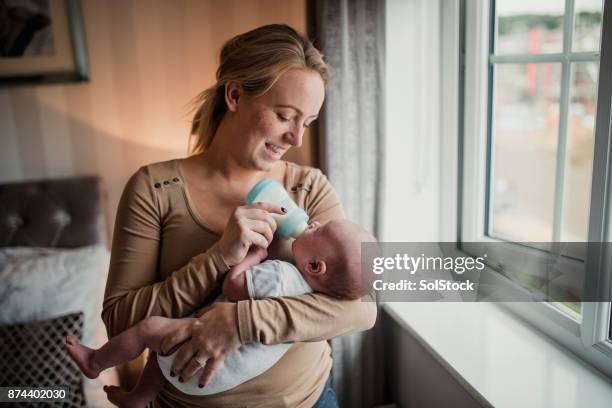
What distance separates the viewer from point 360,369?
6.93 ft

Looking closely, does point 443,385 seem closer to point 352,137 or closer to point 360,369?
point 360,369

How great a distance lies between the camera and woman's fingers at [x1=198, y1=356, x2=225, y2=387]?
0.93m

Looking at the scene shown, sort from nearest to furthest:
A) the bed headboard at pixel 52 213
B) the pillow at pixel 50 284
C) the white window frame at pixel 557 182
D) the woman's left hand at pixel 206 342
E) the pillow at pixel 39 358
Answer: the woman's left hand at pixel 206 342 → the white window frame at pixel 557 182 → the pillow at pixel 39 358 → the pillow at pixel 50 284 → the bed headboard at pixel 52 213

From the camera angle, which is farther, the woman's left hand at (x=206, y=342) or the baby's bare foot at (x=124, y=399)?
the baby's bare foot at (x=124, y=399)

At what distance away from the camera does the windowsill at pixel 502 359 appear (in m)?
1.24

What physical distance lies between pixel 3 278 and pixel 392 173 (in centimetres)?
156

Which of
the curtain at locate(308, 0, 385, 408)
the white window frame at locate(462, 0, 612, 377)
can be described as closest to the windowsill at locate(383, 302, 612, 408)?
the white window frame at locate(462, 0, 612, 377)

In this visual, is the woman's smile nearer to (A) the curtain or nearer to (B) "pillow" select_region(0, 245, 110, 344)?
(A) the curtain

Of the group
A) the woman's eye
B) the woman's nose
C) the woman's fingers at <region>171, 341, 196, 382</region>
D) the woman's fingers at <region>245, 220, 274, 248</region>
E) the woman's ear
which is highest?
the woman's ear

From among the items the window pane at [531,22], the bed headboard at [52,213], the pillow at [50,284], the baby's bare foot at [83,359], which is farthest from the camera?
the bed headboard at [52,213]

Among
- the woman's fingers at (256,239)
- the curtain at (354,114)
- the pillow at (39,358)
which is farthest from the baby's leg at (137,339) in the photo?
the curtain at (354,114)

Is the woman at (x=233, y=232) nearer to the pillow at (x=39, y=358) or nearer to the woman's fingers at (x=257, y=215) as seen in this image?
the woman's fingers at (x=257, y=215)

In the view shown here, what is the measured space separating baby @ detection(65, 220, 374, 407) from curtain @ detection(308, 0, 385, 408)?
88 cm

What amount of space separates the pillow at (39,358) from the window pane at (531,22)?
6.03ft
